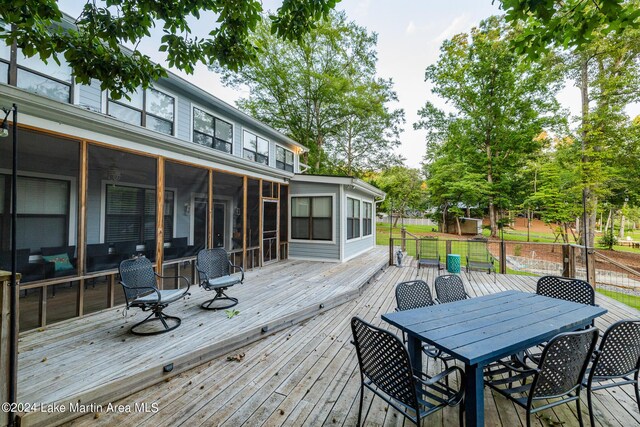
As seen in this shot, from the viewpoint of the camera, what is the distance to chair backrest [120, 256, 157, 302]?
11.2ft

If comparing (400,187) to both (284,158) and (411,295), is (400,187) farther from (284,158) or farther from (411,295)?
(411,295)

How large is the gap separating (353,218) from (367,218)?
2.30 metres

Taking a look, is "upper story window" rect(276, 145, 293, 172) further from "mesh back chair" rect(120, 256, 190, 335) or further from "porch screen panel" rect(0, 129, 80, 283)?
"mesh back chair" rect(120, 256, 190, 335)

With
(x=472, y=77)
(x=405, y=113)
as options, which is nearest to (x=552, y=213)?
(x=472, y=77)

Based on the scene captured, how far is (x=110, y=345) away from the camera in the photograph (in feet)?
9.83

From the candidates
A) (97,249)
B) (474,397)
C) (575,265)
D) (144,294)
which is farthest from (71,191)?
(575,265)

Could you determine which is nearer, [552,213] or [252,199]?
[252,199]

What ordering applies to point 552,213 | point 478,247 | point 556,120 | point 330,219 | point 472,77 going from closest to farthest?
point 478,247, point 330,219, point 552,213, point 556,120, point 472,77

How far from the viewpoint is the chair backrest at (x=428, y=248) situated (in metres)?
8.17

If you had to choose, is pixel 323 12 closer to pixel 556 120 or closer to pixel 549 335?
pixel 549 335

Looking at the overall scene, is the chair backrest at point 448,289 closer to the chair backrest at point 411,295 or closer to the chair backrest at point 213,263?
the chair backrest at point 411,295

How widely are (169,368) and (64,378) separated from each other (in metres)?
0.85

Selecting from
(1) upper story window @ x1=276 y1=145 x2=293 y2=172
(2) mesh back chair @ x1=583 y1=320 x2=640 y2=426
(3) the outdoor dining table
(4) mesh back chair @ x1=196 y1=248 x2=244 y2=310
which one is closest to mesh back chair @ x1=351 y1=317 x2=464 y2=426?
(3) the outdoor dining table

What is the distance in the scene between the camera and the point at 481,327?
Answer: 2213 millimetres
